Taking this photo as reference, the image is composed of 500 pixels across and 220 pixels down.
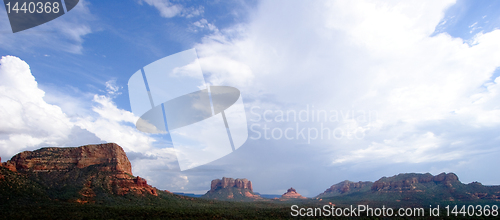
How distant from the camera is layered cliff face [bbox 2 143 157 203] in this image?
56.4 metres

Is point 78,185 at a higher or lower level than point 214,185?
higher

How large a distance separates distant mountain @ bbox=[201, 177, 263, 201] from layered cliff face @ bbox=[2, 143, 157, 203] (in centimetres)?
8849

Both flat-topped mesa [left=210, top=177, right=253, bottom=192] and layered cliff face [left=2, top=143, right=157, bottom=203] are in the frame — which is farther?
flat-topped mesa [left=210, top=177, right=253, bottom=192]

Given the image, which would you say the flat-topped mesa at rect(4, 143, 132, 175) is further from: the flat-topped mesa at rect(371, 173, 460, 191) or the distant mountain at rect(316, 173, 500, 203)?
the flat-topped mesa at rect(371, 173, 460, 191)

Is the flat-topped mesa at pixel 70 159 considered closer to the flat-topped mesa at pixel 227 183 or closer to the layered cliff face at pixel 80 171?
the layered cliff face at pixel 80 171

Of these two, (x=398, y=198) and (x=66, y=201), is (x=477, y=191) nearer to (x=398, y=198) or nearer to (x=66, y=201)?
(x=398, y=198)

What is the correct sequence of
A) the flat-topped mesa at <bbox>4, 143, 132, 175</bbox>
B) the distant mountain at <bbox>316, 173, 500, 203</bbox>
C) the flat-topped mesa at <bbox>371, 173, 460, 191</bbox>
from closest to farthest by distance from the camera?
the flat-topped mesa at <bbox>4, 143, 132, 175</bbox>, the distant mountain at <bbox>316, 173, 500, 203</bbox>, the flat-topped mesa at <bbox>371, 173, 460, 191</bbox>

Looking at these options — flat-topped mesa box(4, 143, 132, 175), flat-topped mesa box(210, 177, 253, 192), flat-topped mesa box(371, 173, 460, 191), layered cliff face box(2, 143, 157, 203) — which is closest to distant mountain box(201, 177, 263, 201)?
flat-topped mesa box(210, 177, 253, 192)

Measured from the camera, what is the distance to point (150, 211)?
47438 mm

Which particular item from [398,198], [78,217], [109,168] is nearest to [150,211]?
[78,217]

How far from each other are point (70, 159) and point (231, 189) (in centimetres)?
11195

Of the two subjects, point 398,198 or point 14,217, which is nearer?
point 14,217

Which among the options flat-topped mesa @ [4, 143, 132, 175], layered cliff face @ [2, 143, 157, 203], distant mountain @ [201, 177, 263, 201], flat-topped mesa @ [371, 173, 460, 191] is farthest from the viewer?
distant mountain @ [201, 177, 263, 201]

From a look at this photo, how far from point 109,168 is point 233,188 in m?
108
